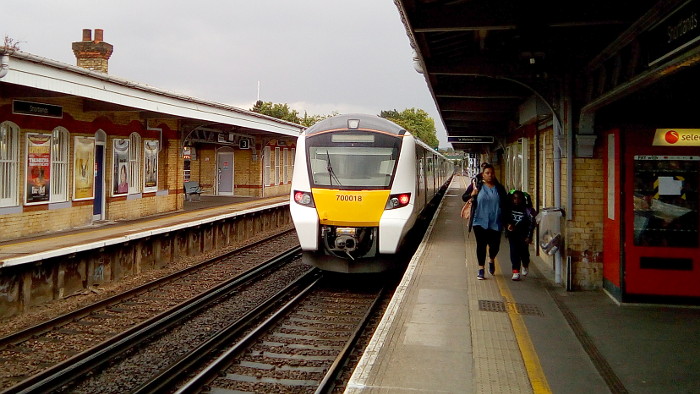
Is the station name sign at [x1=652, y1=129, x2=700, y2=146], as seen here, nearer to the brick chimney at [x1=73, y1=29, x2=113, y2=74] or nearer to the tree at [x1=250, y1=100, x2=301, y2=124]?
the brick chimney at [x1=73, y1=29, x2=113, y2=74]

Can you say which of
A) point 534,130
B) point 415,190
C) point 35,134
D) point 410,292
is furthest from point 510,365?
point 35,134

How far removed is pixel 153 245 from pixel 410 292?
6858mm

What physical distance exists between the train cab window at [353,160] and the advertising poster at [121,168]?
7.05 metres

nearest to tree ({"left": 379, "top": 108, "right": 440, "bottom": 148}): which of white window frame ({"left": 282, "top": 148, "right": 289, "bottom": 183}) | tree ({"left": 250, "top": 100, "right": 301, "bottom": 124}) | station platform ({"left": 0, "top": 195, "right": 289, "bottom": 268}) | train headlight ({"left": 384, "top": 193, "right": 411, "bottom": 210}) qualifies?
tree ({"left": 250, "top": 100, "right": 301, "bottom": 124})

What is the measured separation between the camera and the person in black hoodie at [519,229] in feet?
26.3

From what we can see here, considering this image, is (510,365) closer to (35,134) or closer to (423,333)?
(423,333)

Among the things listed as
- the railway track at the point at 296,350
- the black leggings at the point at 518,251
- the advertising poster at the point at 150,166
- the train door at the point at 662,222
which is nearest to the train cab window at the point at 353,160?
the railway track at the point at 296,350

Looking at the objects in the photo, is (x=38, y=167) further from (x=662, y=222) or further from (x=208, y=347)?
(x=662, y=222)

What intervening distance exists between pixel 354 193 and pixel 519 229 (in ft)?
8.35

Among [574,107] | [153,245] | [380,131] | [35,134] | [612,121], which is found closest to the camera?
[612,121]

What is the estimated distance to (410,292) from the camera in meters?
7.14

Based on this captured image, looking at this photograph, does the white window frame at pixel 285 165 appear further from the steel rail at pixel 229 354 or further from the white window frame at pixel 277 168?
the steel rail at pixel 229 354

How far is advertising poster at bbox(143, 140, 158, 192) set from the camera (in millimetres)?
15602

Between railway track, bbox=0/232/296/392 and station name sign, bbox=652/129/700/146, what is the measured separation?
6.78 meters
